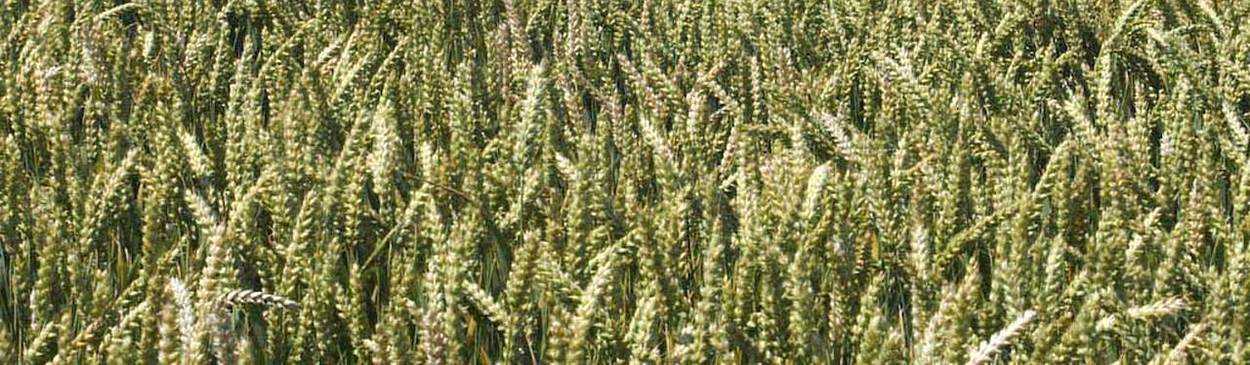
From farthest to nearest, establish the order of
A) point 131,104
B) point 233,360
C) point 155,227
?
point 131,104 → point 155,227 → point 233,360

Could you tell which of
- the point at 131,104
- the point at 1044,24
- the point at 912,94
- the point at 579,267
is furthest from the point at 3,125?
the point at 1044,24

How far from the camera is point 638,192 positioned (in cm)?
203

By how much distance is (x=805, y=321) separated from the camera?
1.46 m

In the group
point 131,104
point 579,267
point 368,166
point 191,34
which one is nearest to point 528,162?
point 368,166

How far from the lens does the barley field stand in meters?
1.51

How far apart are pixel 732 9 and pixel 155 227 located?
1.29 m

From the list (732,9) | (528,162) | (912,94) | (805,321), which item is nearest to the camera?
(805,321)

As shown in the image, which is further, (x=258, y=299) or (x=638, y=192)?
(x=638, y=192)

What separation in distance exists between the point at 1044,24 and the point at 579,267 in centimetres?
135

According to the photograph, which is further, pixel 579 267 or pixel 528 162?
pixel 528 162

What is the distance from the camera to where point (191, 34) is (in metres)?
2.73

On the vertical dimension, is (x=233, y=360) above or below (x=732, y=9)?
below

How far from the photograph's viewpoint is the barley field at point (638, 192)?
1.51m

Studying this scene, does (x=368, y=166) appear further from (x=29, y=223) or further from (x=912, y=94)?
(x=912, y=94)
